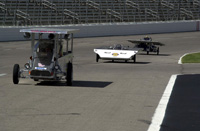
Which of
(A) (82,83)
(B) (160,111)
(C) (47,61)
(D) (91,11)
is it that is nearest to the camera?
(B) (160,111)

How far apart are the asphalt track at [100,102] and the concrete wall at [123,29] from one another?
22134mm

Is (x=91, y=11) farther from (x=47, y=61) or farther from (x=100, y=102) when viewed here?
(x=100, y=102)

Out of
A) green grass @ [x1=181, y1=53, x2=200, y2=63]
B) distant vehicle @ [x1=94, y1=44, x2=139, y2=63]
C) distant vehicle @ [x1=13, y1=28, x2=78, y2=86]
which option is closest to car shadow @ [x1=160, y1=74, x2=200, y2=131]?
distant vehicle @ [x1=13, y1=28, x2=78, y2=86]

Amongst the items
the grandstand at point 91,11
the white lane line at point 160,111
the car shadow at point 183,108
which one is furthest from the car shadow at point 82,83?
the grandstand at point 91,11

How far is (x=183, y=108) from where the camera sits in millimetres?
11586

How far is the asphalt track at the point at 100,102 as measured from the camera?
9531mm

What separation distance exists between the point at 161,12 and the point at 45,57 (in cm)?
4374

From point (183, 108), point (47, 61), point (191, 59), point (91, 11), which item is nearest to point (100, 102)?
point (183, 108)

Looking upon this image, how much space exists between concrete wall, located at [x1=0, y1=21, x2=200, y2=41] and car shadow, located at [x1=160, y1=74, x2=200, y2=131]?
2918 cm

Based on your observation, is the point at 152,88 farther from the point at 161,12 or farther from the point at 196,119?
the point at 161,12

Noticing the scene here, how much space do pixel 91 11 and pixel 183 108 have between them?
4318 cm

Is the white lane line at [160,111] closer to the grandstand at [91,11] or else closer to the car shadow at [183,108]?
the car shadow at [183,108]

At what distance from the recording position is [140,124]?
9625 mm

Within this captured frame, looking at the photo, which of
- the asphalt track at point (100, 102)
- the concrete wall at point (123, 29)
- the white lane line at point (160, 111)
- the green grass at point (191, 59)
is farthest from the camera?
the concrete wall at point (123, 29)
